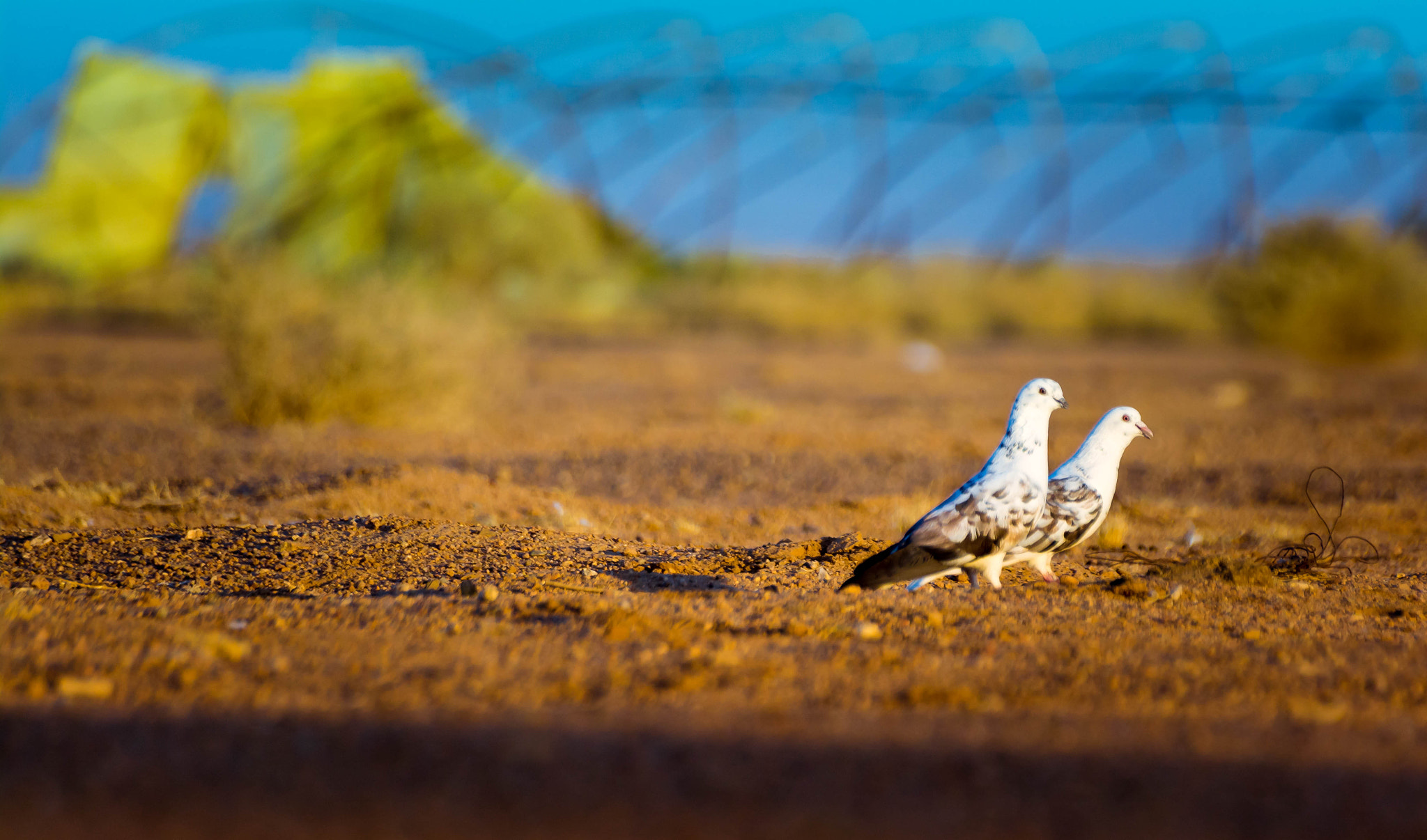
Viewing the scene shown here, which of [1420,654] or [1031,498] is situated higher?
[1031,498]

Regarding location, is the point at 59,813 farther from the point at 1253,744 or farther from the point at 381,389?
the point at 381,389

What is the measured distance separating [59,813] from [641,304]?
38.6 meters

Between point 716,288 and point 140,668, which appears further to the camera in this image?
point 716,288

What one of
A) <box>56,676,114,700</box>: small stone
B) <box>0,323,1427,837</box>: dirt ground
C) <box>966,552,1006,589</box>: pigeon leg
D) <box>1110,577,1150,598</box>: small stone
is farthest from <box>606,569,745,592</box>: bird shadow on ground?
<box>56,676,114,700</box>: small stone

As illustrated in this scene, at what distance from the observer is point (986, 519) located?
4336 millimetres

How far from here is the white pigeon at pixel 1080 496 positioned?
458 centimetres

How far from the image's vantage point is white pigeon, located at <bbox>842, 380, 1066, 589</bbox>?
13.9 feet

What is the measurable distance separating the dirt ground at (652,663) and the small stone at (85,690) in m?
0.01

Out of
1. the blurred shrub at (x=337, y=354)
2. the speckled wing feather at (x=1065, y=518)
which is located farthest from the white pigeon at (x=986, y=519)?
the blurred shrub at (x=337, y=354)

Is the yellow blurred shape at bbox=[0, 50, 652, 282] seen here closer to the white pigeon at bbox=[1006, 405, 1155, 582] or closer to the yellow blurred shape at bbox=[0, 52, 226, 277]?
the yellow blurred shape at bbox=[0, 52, 226, 277]

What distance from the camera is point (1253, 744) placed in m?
2.96

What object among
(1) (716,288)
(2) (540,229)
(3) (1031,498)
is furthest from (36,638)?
(2) (540,229)

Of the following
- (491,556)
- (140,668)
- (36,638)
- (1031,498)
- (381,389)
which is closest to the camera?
(140,668)

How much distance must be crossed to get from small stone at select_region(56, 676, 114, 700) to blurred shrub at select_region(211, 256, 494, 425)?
297 inches
